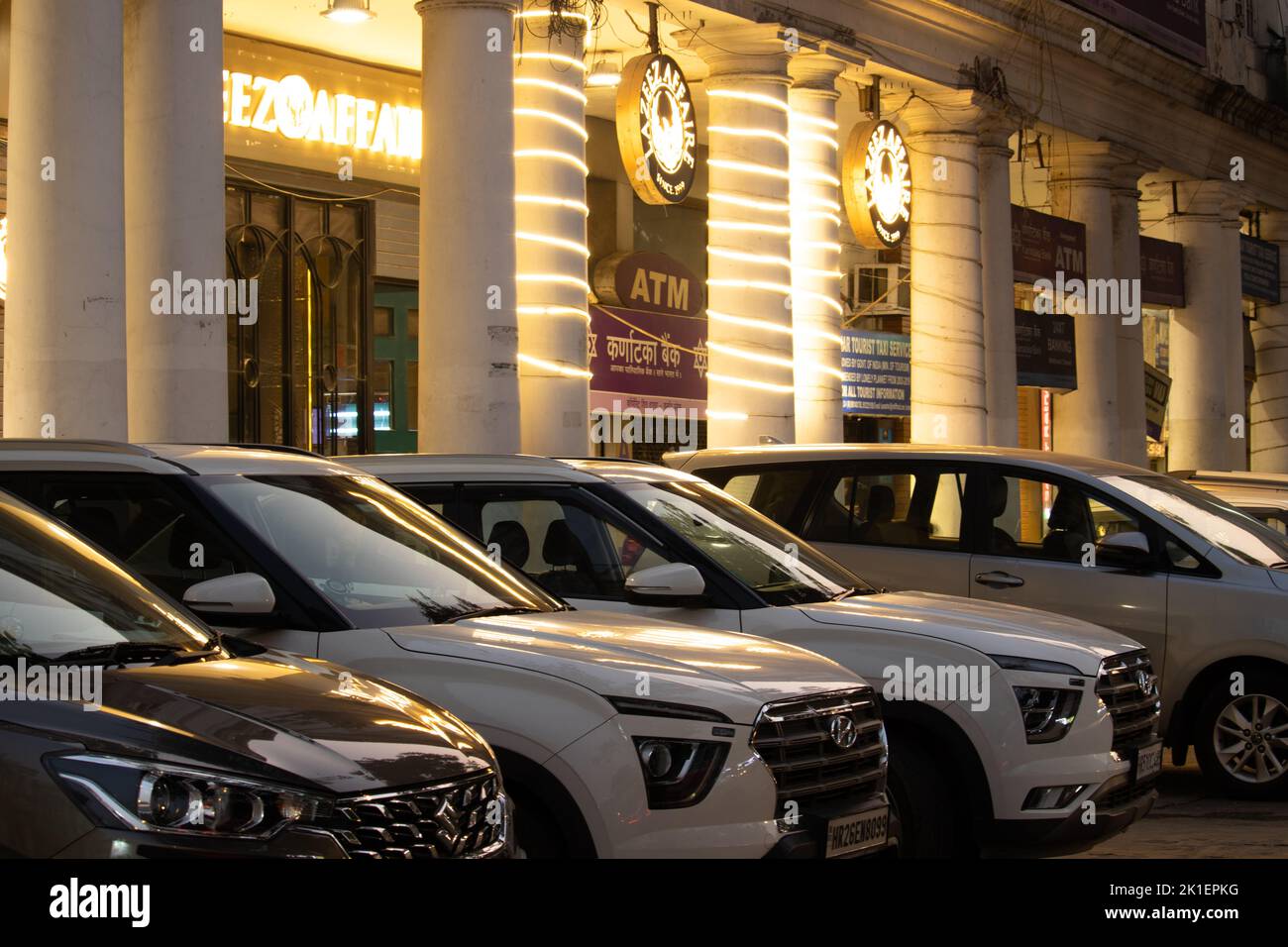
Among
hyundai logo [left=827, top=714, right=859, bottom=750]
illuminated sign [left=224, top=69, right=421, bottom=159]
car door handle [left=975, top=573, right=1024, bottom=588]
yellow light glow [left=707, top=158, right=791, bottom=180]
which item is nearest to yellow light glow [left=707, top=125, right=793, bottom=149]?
yellow light glow [left=707, top=158, right=791, bottom=180]

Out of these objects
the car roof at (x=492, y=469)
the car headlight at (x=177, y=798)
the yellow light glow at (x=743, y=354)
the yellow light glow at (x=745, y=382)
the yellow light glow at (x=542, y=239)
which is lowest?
the car headlight at (x=177, y=798)

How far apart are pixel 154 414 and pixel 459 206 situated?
375 cm

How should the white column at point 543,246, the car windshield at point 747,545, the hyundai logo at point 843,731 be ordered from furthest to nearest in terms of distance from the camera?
the white column at point 543,246 → the car windshield at point 747,545 → the hyundai logo at point 843,731

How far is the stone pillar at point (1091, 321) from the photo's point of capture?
95.8ft

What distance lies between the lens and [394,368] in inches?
896

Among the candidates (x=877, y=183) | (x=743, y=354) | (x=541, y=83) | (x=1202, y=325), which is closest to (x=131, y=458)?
(x=541, y=83)

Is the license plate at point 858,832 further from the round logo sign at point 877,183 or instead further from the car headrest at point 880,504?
the round logo sign at point 877,183

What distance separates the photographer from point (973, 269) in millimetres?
25234

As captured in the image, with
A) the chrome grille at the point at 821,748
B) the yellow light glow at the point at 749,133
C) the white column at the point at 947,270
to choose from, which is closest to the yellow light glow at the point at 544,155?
the yellow light glow at the point at 749,133

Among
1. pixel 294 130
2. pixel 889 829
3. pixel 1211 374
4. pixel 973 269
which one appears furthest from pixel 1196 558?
pixel 1211 374

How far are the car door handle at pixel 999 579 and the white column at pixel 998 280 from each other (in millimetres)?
14909

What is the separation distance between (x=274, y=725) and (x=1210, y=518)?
28.0ft

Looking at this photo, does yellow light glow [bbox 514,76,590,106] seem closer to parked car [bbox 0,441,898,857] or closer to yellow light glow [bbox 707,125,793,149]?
yellow light glow [bbox 707,125,793,149]

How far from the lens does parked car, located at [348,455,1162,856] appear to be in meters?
8.07
